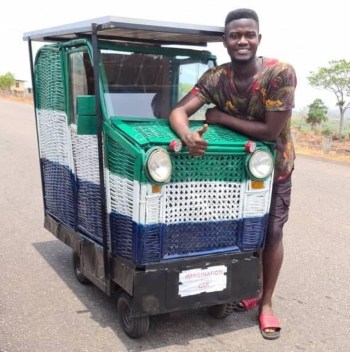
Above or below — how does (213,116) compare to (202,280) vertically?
above

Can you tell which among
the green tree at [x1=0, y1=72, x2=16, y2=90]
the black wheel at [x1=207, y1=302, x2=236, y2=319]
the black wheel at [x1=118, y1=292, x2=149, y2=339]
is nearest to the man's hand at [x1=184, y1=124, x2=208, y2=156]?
the black wheel at [x1=118, y1=292, x2=149, y2=339]

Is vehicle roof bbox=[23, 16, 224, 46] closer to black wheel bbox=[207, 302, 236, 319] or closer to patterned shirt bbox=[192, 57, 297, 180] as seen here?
patterned shirt bbox=[192, 57, 297, 180]

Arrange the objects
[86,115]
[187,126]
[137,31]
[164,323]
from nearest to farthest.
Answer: [187,126] < [86,115] < [137,31] < [164,323]

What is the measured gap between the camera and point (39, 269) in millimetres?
4762

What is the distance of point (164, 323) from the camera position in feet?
12.3

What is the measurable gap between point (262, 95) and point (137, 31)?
3.18 ft

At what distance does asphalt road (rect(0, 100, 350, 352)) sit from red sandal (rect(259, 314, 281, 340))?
1.7 inches

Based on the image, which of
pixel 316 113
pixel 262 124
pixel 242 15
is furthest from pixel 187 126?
pixel 316 113

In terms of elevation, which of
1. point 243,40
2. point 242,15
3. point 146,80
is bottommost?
point 146,80

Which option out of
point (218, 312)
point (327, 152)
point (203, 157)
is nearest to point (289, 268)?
point (218, 312)

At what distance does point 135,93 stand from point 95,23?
2.36 ft

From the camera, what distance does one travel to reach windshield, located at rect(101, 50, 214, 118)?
3746 mm

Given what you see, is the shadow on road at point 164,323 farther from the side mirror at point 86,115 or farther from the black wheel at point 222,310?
the side mirror at point 86,115

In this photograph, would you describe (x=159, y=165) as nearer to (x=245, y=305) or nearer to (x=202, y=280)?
(x=202, y=280)
